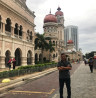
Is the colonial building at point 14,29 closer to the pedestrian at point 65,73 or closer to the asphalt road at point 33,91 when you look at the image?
the asphalt road at point 33,91

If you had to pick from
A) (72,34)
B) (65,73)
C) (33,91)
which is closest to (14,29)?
(33,91)

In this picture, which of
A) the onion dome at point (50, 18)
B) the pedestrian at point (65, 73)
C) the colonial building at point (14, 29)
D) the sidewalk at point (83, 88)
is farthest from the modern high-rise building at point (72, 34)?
the pedestrian at point (65, 73)

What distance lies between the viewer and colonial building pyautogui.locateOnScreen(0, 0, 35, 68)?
57.9 ft

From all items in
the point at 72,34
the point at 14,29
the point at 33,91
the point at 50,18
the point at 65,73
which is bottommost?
the point at 33,91

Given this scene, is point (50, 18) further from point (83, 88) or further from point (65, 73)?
point (65, 73)

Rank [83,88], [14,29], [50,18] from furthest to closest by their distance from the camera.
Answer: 1. [50,18]
2. [14,29]
3. [83,88]

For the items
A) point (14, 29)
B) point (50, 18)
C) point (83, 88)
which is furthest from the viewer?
point (50, 18)

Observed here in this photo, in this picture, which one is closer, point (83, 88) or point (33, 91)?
point (33, 91)

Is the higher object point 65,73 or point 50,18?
point 50,18

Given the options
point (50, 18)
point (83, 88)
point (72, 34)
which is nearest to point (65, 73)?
point (83, 88)

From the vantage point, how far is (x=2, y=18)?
17547 millimetres

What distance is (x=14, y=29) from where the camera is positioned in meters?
22.3

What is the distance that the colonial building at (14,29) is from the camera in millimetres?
17656

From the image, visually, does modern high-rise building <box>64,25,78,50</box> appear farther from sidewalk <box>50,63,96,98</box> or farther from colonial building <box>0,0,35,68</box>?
sidewalk <box>50,63,96,98</box>
